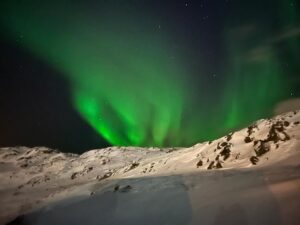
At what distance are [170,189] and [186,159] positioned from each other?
17715mm

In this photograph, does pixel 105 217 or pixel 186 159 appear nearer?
pixel 105 217

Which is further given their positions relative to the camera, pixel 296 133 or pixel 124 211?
pixel 296 133

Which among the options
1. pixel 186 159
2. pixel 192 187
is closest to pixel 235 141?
pixel 186 159

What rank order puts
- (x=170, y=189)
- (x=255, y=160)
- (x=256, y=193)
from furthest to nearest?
(x=255, y=160)
(x=170, y=189)
(x=256, y=193)

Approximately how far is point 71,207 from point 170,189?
6685mm

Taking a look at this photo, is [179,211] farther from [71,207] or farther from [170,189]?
[71,207]

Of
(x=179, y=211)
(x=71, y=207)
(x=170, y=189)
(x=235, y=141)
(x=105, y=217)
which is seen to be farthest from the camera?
(x=235, y=141)

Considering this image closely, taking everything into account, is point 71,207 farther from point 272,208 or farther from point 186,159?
point 186,159

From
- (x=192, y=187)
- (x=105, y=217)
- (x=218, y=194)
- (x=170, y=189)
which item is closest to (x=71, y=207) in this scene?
(x=105, y=217)

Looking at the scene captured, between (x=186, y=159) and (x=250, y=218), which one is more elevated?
(x=186, y=159)

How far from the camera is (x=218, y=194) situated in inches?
500

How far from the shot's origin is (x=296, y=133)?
74.0 ft

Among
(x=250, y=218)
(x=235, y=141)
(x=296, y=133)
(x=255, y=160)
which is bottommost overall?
(x=250, y=218)

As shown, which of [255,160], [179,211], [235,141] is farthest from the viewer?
[235,141]
